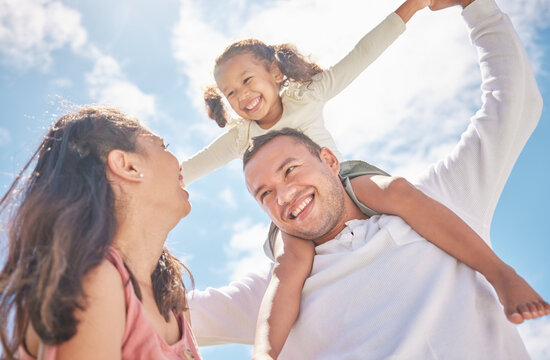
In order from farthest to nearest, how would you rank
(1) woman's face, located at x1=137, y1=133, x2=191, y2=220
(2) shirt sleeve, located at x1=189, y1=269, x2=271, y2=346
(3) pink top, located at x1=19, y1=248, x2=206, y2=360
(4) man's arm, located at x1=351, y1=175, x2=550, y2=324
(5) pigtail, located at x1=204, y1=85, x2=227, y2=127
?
(5) pigtail, located at x1=204, y1=85, x2=227, y2=127 < (2) shirt sleeve, located at x1=189, y1=269, x2=271, y2=346 < (1) woman's face, located at x1=137, y1=133, x2=191, y2=220 < (4) man's arm, located at x1=351, y1=175, x2=550, y2=324 < (3) pink top, located at x1=19, y1=248, x2=206, y2=360

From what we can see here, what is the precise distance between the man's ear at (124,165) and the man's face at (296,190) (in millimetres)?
816

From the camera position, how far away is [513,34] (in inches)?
120

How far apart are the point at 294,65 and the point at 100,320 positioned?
11.7ft

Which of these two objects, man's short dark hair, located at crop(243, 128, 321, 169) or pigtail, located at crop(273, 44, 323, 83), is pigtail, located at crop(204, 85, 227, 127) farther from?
man's short dark hair, located at crop(243, 128, 321, 169)

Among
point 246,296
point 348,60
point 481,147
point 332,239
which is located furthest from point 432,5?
point 246,296

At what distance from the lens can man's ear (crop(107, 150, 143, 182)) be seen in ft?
6.97

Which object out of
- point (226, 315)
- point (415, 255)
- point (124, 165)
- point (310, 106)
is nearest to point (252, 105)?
point (310, 106)

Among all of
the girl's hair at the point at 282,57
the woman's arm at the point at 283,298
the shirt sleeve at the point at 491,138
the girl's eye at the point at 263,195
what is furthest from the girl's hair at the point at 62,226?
the girl's hair at the point at 282,57

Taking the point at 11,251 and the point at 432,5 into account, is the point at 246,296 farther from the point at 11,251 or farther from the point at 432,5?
the point at 432,5

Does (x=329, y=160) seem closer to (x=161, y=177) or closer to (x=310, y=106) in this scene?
(x=161, y=177)

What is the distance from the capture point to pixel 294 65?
4691 mm

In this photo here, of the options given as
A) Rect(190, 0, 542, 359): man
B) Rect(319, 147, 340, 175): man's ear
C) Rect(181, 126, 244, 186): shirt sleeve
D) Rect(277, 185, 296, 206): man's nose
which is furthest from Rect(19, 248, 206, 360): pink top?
Rect(181, 126, 244, 186): shirt sleeve

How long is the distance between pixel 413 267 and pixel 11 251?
5.99ft

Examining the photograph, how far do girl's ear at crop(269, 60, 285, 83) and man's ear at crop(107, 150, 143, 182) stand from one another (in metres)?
2.68
